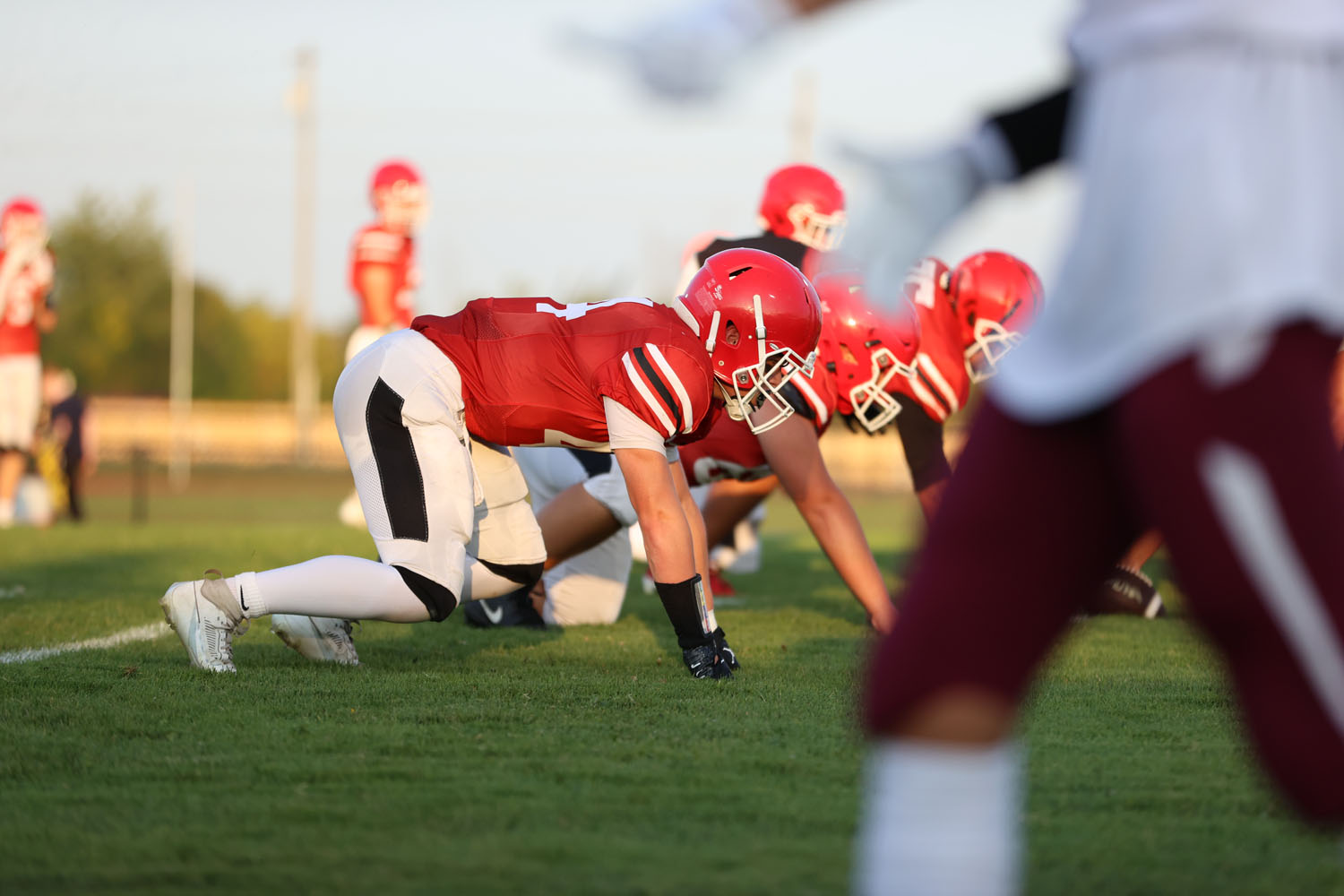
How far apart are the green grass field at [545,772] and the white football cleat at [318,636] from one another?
111 millimetres

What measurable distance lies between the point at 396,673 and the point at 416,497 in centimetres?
64

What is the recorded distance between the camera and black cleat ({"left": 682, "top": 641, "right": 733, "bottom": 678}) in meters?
4.55

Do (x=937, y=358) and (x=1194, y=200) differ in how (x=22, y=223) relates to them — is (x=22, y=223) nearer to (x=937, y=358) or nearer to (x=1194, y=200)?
(x=937, y=358)

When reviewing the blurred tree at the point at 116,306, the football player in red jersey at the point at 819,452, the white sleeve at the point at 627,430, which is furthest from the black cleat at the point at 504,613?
the blurred tree at the point at 116,306

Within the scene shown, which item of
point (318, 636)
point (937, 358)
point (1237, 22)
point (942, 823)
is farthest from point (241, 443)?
point (1237, 22)

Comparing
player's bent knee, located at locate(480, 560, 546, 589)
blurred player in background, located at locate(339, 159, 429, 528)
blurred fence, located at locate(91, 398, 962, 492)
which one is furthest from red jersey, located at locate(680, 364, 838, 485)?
blurred fence, located at locate(91, 398, 962, 492)

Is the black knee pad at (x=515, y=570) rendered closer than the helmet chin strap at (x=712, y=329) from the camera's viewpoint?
No

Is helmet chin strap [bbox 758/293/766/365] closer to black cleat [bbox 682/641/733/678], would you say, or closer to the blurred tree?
black cleat [bbox 682/641/733/678]

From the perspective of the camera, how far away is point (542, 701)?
4062 mm

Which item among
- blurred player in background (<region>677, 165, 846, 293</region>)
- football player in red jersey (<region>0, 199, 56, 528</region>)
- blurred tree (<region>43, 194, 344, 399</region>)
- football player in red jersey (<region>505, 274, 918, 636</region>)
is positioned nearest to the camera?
football player in red jersey (<region>505, 274, 918, 636</region>)

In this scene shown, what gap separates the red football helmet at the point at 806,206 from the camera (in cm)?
642

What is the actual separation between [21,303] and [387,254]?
327 centimetres

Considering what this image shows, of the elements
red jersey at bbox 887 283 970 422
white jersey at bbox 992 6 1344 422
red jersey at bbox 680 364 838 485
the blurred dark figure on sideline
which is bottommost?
the blurred dark figure on sideline

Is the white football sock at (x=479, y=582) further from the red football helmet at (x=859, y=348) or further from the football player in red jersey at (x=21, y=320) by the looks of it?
the football player in red jersey at (x=21, y=320)
